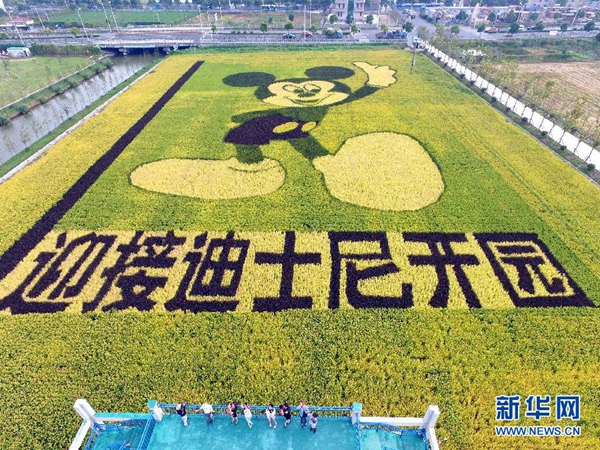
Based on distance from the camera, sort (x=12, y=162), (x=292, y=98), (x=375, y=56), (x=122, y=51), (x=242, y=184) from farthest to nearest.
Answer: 1. (x=122, y=51)
2. (x=375, y=56)
3. (x=292, y=98)
4. (x=12, y=162)
5. (x=242, y=184)

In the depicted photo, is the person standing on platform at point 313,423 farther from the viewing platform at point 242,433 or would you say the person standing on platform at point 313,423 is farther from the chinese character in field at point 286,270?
the chinese character in field at point 286,270

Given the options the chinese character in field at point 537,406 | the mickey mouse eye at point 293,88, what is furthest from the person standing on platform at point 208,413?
the mickey mouse eye at point 293,88

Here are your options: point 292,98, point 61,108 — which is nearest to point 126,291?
point 292,98

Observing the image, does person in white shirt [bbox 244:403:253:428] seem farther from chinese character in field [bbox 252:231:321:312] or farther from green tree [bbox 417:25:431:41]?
green tree [bbox 417:25:431:41]

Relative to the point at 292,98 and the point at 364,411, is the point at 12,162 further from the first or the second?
the point at 364,411

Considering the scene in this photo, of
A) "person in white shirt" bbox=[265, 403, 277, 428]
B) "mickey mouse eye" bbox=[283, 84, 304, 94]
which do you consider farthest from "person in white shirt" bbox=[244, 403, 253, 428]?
"mickey mouse eye" bbox=[283, 84, 304, 94]
